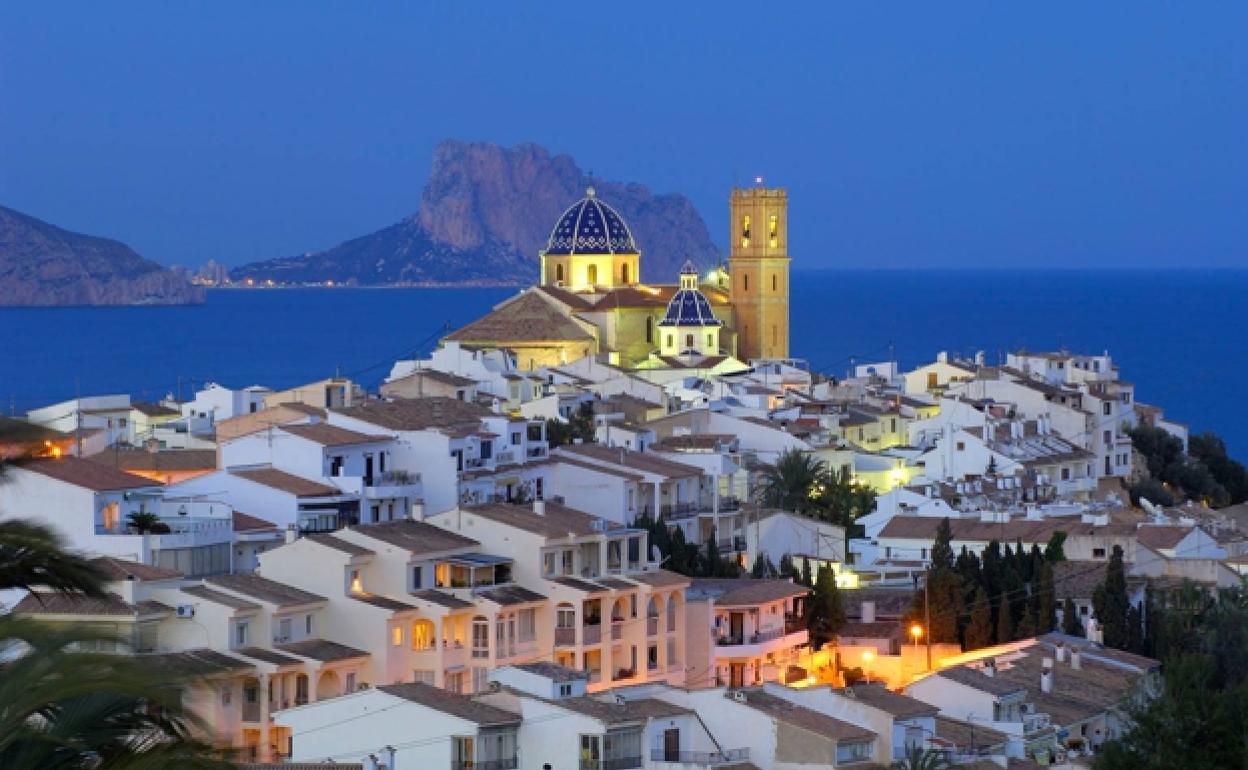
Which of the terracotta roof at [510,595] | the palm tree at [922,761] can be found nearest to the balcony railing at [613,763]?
the palm tree at [922,761]

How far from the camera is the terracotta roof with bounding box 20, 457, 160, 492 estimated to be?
2638 centimetres

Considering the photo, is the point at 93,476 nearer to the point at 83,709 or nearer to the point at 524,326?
the point at 83,709

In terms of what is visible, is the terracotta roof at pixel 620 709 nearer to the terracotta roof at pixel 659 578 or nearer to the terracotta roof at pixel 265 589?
the terracotta roof at pixel 265 589

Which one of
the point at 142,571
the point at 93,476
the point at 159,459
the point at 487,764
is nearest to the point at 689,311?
the point at 159,459

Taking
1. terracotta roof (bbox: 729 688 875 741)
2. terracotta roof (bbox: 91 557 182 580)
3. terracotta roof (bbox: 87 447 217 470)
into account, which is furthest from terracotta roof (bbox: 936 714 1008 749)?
terracotta roof (bbox: 87 447 217 470)

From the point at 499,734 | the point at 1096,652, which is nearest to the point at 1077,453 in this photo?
the point at 1096,652

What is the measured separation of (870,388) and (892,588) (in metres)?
22.0

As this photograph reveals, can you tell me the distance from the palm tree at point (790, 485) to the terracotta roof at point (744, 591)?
319 inches

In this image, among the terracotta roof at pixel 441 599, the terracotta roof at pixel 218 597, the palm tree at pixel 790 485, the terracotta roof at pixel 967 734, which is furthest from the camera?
the palm tree at pixel 790 485

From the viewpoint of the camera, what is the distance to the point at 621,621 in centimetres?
2766

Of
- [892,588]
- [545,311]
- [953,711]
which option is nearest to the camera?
[953,711]

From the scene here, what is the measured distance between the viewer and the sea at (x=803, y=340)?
90.8 metres

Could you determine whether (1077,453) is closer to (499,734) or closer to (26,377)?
(499,734)

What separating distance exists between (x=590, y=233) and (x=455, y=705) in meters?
50.8
